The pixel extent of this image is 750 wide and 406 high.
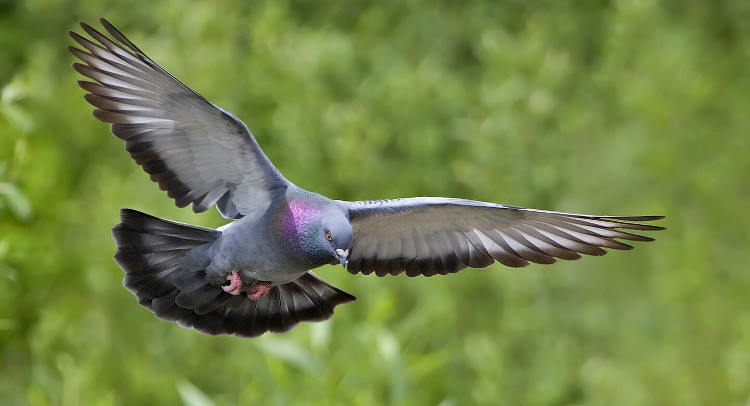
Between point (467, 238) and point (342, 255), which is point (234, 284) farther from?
point (467, 238)

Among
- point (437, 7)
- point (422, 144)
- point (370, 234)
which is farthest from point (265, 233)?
point (437, 7)

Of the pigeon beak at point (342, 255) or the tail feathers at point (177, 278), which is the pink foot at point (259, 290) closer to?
the tail feathers at point (177, 278)

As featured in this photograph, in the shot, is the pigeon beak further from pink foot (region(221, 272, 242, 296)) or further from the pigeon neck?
pink foot (region(221, 272, 242, 296))

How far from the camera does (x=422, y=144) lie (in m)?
5.85

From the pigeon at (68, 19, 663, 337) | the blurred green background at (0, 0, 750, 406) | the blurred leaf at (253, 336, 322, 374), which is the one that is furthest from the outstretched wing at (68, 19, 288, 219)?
the blurred green background at (0, 0, 750, 406)

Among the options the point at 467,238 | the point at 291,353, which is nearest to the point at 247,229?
the point at 467,238

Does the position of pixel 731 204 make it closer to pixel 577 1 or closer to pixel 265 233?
pixel 577 1

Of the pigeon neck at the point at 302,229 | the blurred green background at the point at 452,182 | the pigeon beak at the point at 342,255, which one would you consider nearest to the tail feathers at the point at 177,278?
the pigeon neck at the point at 302,229

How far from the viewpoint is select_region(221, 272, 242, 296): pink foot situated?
8.04 ft

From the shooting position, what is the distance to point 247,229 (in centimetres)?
239

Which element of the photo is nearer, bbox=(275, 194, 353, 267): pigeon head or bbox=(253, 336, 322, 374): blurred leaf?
bbox=(275, 194, 353, 267): pigeon head

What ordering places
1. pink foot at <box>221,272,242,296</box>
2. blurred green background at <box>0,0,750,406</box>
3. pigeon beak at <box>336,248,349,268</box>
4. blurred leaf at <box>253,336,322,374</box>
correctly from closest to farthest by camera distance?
pigeon beak at <box>336,248,349,268</box> < pink foot at <box>221,272,242,296</box> < blurred leaf at <box>253,336,322,374</box> < blurred green background at <box>0,0,750,406</box>

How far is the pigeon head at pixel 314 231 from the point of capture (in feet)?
7.18

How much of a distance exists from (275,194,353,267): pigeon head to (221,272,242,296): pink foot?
23 centimetres
